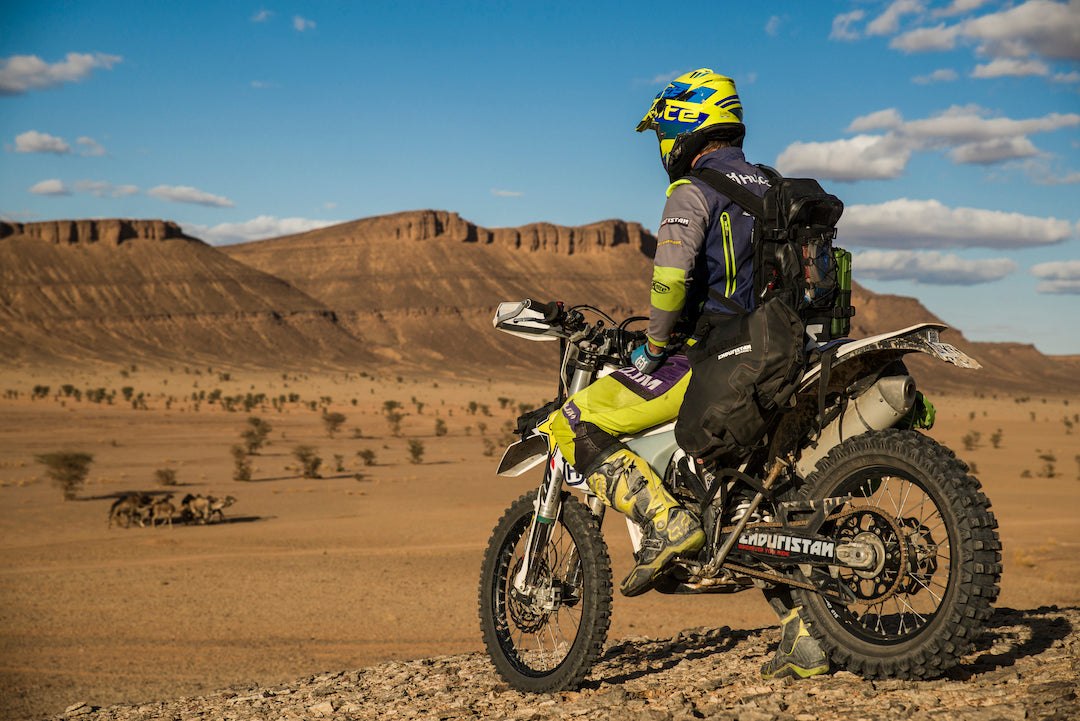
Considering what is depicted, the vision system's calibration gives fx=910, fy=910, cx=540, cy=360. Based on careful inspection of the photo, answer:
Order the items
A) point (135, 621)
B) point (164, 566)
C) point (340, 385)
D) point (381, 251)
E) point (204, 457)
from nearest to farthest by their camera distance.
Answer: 1. point (135, 621)
2. point (164, 566)
3. point (204, 457)
4. point (340, 385)
5. point (381, 251)

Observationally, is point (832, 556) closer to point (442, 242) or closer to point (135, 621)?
point (135, 621)

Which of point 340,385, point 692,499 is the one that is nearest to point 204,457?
point 692,499

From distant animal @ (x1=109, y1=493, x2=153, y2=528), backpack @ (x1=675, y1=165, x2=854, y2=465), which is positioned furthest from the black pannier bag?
distant animal @ (x1=109, y1=493, x2=153, y2=528)

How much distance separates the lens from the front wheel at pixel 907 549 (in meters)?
3.22

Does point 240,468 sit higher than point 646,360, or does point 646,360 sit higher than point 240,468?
point 646,360

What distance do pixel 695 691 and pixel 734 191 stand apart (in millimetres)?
2203

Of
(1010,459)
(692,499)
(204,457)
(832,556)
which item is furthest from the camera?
(1010,459)

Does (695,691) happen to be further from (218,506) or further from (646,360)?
(218,506)

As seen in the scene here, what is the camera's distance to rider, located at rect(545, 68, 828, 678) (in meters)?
3.79

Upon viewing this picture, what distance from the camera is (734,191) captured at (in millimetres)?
3773

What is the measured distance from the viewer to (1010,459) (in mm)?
31625

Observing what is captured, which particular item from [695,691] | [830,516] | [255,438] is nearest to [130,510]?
[255,438]

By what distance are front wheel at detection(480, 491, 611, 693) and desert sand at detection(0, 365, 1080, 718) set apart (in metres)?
4.29

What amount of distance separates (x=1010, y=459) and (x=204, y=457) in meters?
26.8
